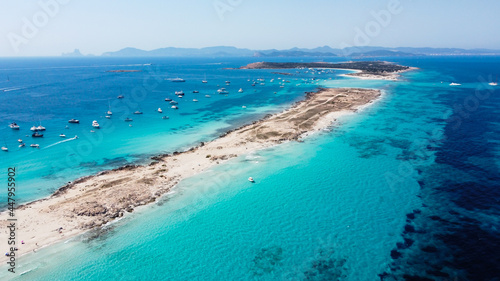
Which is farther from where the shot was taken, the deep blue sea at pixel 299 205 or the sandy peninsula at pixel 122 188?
the sandy peninsula at pixel 122 188

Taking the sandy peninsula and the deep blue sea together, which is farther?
the sandy peninsula

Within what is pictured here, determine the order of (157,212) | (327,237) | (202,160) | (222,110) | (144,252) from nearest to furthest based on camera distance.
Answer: (144,252) < (327,237) < (157,212) < (202,160) < (222,110)

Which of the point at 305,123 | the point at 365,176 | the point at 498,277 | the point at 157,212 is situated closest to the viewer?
the point at 498,277

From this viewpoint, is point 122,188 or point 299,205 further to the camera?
point 122,188

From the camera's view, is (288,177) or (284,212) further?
(288,177)

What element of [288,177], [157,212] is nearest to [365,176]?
[288,177]

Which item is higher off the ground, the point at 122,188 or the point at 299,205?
the point at 122,188

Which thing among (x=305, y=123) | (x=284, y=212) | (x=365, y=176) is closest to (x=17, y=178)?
(x=284, y=212)

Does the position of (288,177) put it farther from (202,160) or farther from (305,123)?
(305,123)
